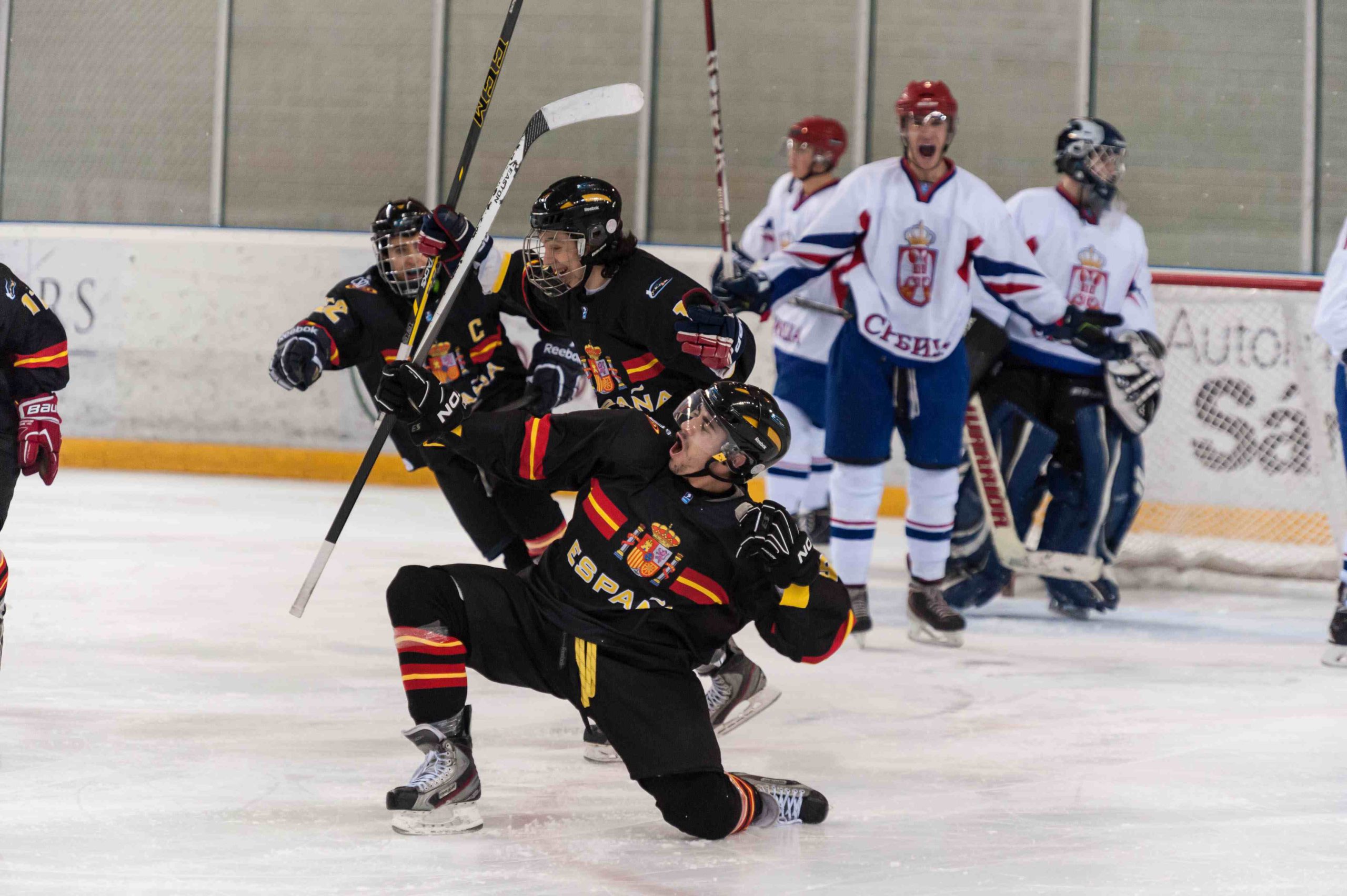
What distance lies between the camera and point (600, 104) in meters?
2.92

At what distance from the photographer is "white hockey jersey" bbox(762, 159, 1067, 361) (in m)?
4.25

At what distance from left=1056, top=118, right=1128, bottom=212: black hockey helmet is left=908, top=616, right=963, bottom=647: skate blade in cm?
149

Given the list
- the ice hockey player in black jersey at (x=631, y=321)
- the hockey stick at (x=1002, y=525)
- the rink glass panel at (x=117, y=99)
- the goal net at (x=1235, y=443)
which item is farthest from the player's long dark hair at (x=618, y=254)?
the rink glass panel at (x=117, y=99)

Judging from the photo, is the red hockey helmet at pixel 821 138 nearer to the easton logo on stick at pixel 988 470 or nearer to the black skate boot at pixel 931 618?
the easton logo on stick at pixel 988 470

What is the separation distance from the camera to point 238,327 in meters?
7.42

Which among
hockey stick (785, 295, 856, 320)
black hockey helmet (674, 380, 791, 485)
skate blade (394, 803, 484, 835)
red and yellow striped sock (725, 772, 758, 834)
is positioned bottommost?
skate blade (394, 803, 484, 835)

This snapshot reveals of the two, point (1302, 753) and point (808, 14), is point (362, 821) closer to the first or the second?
point (1302, 753)

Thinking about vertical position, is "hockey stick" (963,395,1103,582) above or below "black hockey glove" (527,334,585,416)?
below

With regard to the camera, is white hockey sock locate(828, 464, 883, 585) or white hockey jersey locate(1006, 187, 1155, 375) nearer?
white hockey sock locate(828, 464, 883, 585)

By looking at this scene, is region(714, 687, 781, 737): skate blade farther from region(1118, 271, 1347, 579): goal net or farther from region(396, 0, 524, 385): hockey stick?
region(1118, 271, 1347, 579): goal net

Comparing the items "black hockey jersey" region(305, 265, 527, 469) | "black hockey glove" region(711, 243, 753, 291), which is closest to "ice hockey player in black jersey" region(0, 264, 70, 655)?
"black hockey jersey" region(305, 265, 527, 469)

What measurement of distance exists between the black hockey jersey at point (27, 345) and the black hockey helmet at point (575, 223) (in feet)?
3.08

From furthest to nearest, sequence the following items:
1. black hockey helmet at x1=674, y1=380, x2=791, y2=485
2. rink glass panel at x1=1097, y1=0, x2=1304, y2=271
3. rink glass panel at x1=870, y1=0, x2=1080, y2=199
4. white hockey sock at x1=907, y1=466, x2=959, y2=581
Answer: rink glass panel at x1=870, y1=0, x2=1080, y2=199 < rink glass panel at x1=1097, y1=0, x2=1304, y2=271 < white hockey sock at x1=907, y1=466, x2=959, y2=581 < black hockey helmet at x1=674, y1=380, x2=791, y2=485

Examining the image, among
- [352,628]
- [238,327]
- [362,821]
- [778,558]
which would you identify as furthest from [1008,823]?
[238,327]
